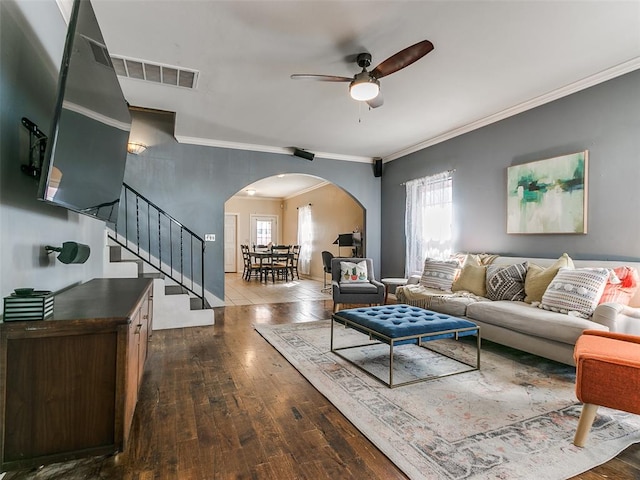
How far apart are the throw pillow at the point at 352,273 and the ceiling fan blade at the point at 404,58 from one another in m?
2.79

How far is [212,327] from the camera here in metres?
4.23

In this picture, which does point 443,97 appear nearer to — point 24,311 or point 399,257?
point 399,257

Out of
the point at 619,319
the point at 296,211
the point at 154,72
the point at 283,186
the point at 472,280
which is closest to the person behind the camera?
the point at 619,319

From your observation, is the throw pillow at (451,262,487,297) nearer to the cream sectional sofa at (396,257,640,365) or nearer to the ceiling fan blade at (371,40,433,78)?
the cream sectional sofa at (396,257,640,365)

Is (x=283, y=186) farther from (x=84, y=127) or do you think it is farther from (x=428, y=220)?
(x=84, y=127)

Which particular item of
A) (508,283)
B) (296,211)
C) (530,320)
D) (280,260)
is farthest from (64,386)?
(296,211)

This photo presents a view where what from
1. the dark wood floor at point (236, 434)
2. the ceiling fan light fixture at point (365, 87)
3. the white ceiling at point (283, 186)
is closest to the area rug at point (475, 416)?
the dark wood floor at point (236, 434)

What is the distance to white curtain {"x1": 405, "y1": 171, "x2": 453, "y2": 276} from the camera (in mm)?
5207

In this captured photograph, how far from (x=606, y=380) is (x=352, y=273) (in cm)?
341

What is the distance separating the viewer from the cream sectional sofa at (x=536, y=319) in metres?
2.56

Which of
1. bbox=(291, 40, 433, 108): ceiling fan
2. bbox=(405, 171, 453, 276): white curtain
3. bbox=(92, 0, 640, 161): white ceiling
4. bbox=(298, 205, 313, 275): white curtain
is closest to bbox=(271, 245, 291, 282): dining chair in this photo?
bbox=(298, 205, 313, 275): white curtain

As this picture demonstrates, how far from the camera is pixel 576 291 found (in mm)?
2885

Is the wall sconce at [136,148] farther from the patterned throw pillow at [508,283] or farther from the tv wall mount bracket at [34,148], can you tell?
the patterned throw pillow at [508,283]

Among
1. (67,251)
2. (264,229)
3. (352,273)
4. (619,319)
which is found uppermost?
(264,229)
